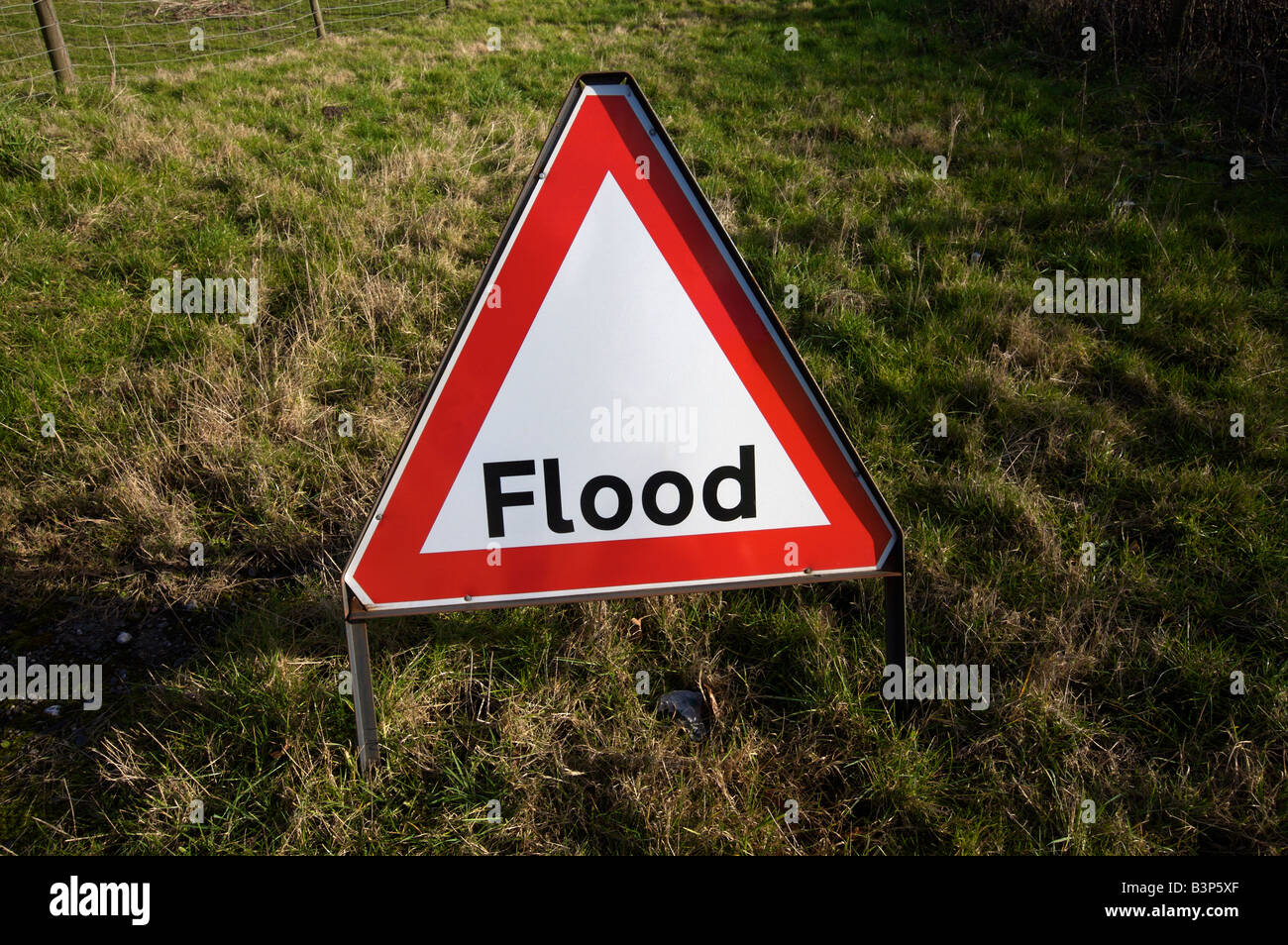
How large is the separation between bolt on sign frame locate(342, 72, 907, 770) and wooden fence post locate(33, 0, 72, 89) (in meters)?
→ 7.63

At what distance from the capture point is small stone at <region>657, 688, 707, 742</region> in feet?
6.53

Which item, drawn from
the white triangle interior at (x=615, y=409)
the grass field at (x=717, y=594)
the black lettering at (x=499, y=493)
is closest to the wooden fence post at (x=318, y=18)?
the grass field at (x=717, y=594)

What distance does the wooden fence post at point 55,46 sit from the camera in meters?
6.72

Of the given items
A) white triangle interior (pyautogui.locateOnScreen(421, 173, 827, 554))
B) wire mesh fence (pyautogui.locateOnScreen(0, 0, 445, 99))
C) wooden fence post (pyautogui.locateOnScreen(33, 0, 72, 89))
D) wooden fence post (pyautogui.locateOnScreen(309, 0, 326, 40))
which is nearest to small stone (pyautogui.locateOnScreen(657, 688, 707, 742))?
white triangle interior (pyautogui.locateOnScreen(421, 173, 827, 554))

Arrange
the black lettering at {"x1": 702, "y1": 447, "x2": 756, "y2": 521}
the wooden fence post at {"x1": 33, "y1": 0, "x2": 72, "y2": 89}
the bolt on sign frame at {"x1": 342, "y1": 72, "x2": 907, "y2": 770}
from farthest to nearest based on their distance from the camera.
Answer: the wooden fence post at {"x1": 33, "y1": 0, "x2": 72, "y2": 89}
the black lettering at {"x1": 702, "y1": 447, "x2": 756, "y2": 521}
the bolt on sign frame at {"x1": 342, "y1": 72, "x2": 907, "y2": 770}

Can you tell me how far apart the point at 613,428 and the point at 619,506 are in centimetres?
19

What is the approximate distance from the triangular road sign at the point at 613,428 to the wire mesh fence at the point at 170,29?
8693 mm

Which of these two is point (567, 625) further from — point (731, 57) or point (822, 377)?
point (731, 57)

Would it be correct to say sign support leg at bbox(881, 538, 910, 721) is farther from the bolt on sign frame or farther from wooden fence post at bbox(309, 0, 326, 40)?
wooden fence post at bbox(309, 0, 326, 40)

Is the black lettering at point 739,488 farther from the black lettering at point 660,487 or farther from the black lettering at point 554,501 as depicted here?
the black lettering at point 554,501

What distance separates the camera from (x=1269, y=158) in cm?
480

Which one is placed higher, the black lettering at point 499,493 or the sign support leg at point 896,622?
the black lettering at point 499,493

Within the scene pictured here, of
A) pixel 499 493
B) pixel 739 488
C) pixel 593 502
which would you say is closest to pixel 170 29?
pixel 499 493

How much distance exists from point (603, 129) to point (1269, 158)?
17.7ft
